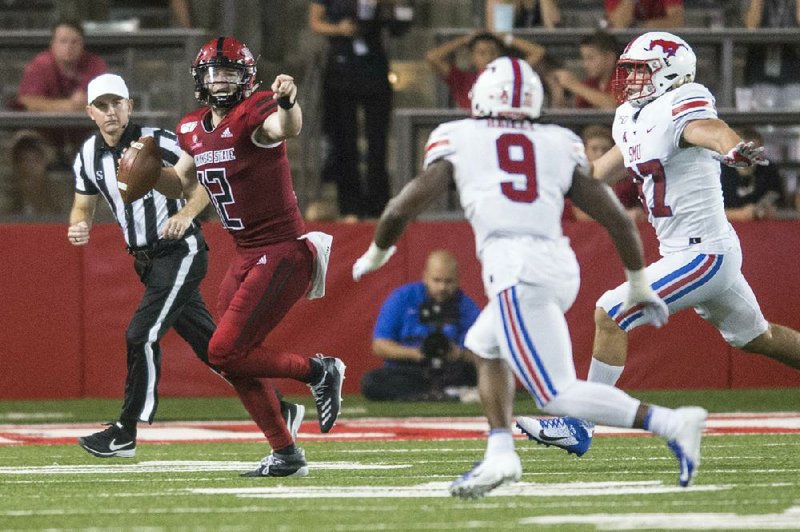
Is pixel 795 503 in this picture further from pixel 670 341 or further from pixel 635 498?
pixel 670 341

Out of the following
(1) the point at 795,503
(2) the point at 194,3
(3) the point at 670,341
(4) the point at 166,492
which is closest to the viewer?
(1) the point at 795,503

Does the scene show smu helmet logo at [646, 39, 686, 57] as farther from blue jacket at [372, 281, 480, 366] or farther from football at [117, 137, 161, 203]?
blue jacket at [372, 281, 480, 366]

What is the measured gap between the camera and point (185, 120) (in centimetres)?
655

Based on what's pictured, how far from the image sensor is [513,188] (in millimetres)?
5242

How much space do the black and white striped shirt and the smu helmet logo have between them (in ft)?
7.10

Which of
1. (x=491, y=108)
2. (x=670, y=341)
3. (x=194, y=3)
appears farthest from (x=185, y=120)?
(x=194, y=3)

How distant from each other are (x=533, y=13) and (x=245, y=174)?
591cm

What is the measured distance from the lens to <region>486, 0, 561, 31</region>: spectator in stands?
1182 centimetres

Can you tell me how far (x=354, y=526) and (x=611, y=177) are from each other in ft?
9.12

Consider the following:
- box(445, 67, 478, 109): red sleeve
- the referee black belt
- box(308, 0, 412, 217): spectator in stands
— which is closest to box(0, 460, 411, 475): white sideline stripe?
the referee black belt

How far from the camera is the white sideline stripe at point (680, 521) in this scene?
4.58 meters

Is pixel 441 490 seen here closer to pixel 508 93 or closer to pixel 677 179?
pixel 508 93

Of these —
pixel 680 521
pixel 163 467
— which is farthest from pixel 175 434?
pixel 680 521

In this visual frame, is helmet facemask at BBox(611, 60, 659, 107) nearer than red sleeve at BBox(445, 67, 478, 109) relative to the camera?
Yes
